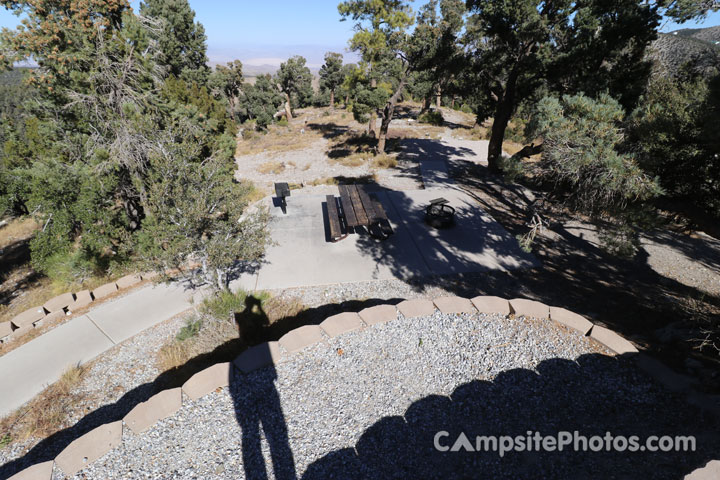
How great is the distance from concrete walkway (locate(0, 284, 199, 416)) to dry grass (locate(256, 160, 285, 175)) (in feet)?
32.7

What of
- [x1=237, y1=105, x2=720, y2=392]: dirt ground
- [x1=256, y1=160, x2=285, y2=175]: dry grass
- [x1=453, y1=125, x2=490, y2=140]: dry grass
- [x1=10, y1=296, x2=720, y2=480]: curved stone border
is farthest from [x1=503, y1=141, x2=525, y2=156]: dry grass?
[x1=10, y1=296, x2=720, y2=480]: curved stone border

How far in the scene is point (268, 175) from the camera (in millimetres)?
15688

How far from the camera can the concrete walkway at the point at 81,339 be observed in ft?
17.0

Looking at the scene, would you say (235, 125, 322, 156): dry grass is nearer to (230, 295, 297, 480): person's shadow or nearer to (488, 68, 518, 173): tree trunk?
(488, 68, 518, 173): tree trunk

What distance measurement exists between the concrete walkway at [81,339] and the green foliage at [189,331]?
88cm

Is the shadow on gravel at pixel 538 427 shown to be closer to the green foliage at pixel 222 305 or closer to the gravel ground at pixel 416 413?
the gravel ground at pixel 416 413

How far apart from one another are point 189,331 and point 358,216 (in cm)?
536

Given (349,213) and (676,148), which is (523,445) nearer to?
(676,148)

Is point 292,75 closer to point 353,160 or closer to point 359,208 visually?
point 353,160

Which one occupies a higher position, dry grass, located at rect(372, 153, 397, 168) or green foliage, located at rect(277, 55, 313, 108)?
green foliage, located at rect(277, 55, 313, 108)

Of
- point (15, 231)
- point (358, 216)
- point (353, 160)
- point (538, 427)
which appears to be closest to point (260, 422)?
→ point (538, 427)

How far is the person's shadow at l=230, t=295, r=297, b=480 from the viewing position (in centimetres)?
367

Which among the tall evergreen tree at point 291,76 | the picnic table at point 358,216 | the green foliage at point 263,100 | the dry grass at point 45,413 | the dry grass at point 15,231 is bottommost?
the dry grass at point 15,231

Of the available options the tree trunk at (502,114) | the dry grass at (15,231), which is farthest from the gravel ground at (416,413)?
the dry grass at (15,231)
